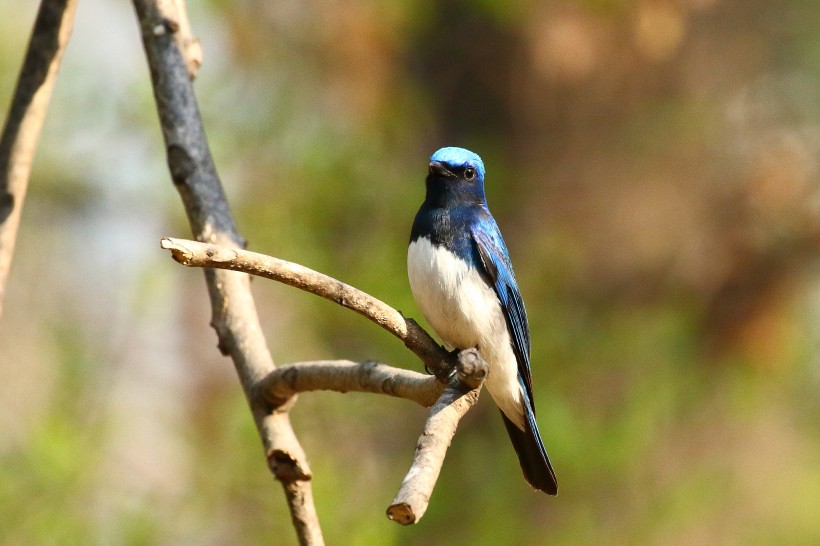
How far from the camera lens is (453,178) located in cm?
370

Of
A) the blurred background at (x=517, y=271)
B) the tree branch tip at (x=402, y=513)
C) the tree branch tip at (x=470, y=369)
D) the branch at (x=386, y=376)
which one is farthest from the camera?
the blurred background at (x=517, y=271)

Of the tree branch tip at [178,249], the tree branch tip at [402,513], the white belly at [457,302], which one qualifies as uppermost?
the white belly at [457,302]

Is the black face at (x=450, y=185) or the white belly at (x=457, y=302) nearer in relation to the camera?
the white belly at (x=457, y=302)

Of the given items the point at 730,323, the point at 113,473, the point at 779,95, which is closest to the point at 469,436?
the point at 730,323

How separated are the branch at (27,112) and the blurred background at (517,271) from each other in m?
3.35

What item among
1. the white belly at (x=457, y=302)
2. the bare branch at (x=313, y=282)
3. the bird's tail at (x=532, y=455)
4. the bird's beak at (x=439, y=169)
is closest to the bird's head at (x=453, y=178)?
the bird's beak at (x=439, y=169)

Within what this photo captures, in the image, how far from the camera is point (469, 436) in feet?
22.6

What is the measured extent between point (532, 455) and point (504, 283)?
23.9 inches

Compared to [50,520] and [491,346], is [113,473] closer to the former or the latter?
[50,520]

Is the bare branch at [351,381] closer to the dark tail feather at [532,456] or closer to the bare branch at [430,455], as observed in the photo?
the bare branch at [430,455]

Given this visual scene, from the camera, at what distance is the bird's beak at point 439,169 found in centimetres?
367

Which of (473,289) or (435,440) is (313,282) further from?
(473,289)

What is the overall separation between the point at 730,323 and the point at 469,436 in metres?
1.91

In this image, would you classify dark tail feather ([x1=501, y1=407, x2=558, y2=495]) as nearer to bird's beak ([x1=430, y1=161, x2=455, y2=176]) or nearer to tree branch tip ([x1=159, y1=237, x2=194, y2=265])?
bird's beak ([x1=430, y1=161, x2=455, y2=176])
